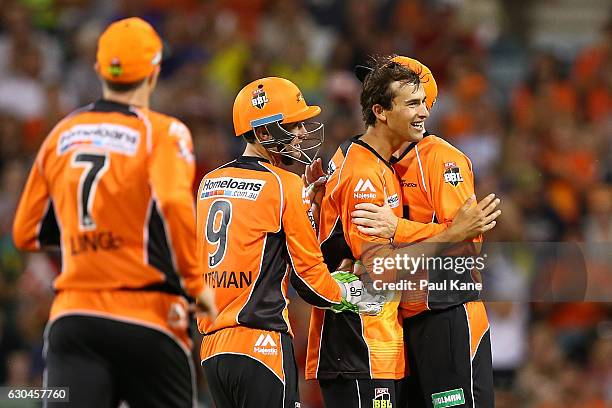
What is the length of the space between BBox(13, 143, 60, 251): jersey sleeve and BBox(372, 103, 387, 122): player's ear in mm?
1987

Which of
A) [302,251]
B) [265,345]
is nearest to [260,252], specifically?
[302,251]

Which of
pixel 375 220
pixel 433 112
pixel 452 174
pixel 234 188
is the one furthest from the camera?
pixel 433 112

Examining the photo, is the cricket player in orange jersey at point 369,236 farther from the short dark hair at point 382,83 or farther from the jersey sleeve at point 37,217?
the jersey sleeve at point 37,217

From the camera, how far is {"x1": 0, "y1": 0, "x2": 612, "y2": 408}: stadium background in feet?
34.9

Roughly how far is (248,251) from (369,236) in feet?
2.32

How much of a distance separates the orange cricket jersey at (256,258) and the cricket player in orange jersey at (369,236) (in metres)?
0.35

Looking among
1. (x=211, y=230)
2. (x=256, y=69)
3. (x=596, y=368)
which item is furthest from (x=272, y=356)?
(x=256, y=69)

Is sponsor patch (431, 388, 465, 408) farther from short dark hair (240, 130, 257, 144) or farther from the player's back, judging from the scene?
short dark hair (240, 130, 257, 144)

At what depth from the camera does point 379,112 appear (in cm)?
646

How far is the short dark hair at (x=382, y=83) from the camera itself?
641 cm

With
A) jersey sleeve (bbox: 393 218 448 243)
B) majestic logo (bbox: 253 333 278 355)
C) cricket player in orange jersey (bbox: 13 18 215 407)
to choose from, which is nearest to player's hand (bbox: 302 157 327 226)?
jersey sleeve (bbox: 393 218 448 243)

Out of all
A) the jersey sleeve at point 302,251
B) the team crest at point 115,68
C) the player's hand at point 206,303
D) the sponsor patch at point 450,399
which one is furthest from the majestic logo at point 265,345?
the team crest at point 115,68

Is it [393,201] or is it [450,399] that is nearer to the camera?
[450,399]

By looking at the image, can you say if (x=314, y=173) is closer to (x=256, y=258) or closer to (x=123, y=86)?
(x=256, y=258)
